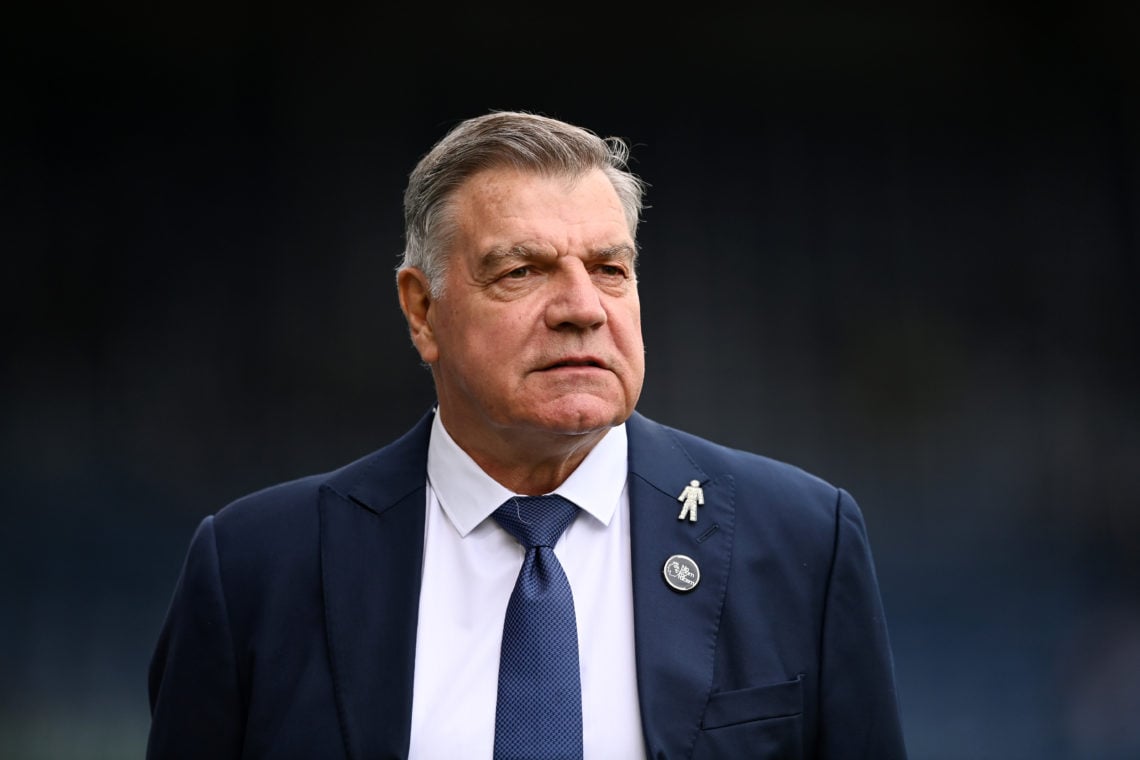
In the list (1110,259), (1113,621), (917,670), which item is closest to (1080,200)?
A: (1110,259)

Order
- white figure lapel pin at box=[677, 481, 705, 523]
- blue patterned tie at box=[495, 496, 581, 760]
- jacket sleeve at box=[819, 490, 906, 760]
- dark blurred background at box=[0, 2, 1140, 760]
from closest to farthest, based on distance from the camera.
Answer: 1. blue patterned tie at box=[495, 496, 581, 760]
2. jacket sleeve at box=[819, 490, 906, 760]
3. white figure lapel pin at box=[677, 481, 705, 523]
4. dark blurred background at box=[0, 2, 1140, 760]

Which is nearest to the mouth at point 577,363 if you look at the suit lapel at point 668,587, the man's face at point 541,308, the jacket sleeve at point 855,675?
the man's face at point 541,308

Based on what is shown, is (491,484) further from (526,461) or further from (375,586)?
(375,586)

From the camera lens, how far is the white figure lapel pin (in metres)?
2.05

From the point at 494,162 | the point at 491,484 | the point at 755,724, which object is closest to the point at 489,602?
the point at 491,484

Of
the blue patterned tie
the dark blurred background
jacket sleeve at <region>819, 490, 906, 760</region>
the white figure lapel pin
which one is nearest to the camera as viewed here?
the blue patterned tie

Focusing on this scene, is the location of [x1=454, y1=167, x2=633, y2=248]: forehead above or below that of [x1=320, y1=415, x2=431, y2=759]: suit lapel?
above

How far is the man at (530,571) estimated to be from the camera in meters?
1.89

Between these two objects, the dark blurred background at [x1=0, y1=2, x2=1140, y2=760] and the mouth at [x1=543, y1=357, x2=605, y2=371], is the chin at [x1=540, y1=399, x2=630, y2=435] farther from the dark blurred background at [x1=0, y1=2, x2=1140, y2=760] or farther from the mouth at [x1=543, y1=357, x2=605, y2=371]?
the dark blurred background at [x1=0, y1=2, x2=1140, y2=760]

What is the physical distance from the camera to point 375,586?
1.99 m

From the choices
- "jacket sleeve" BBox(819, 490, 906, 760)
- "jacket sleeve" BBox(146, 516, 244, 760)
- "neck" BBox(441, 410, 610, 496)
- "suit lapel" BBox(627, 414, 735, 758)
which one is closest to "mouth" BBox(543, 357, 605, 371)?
"neck" BBox(441, 410, 610, 496)

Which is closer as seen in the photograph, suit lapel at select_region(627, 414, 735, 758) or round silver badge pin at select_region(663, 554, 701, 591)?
suit lapel at select_region(627, 414, 735, 758)

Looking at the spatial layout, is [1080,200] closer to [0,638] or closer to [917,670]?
[917,670]

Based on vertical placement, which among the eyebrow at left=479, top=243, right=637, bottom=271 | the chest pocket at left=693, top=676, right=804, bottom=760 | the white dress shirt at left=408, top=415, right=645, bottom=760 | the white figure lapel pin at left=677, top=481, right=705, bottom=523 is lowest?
the chest pocket at left=693, top=676, right=804, bottom=760
